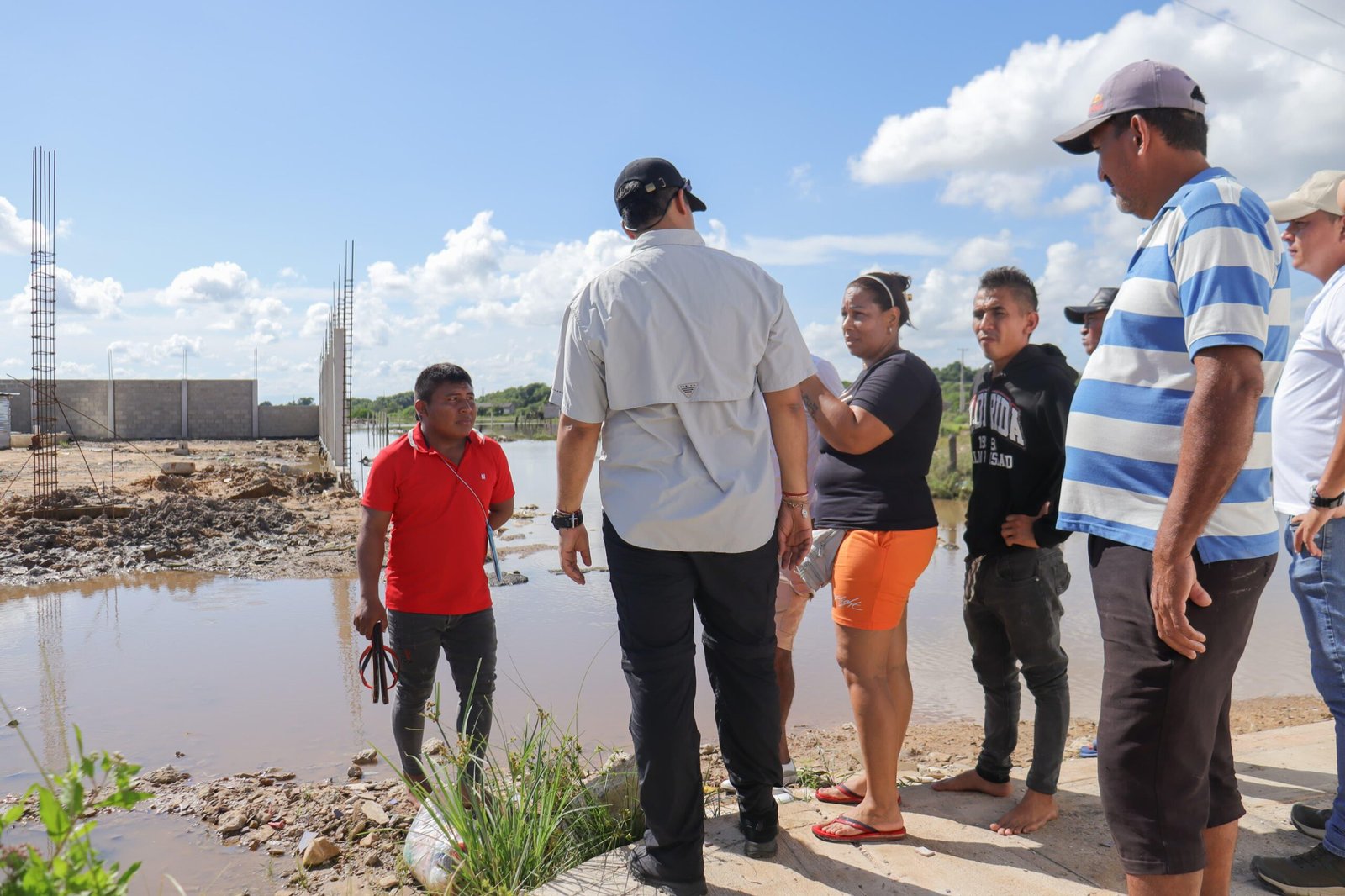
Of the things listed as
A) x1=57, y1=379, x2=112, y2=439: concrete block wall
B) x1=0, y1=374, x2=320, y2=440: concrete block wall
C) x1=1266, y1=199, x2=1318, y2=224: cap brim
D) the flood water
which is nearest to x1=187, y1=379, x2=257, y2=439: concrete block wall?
x1=0, y1=374, x2=320, y2=440: concrete block wall

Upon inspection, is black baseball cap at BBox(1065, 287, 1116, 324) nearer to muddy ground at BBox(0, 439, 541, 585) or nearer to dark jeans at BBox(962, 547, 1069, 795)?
dark jeans at BBox(962, 547, 1069, 795)

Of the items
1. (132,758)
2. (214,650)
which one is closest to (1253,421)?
(132,758)

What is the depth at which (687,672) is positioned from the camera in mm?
2490

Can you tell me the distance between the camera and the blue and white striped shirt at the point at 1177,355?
1.82 metres

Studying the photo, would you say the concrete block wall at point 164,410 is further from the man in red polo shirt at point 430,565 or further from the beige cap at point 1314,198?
the beige cap at point 1314,198

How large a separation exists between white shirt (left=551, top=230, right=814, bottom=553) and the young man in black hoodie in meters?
0.99

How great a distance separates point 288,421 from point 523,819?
1603 inches

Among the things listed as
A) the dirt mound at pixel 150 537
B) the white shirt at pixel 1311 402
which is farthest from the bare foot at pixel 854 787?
the dirt mound at pixel 150 537

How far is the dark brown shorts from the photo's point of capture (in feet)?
6.17

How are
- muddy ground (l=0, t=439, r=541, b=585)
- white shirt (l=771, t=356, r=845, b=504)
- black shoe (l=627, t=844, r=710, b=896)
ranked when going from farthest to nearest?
muddy ground (l=0, t=439, r=541, b=585) < white shirt (l=771, t=356, r=845, b=504) < black shoe (l=627, t=844, r=710, b=896)

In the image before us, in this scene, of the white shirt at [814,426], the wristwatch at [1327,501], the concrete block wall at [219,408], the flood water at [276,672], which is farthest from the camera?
the concrete block wall at [219,408]

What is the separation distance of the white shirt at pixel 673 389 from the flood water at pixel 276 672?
1.83 metres

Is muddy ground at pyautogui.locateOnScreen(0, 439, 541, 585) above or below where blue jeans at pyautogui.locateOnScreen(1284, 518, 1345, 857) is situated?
below

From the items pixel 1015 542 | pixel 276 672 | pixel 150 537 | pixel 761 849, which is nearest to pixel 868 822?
pixel 761 849
